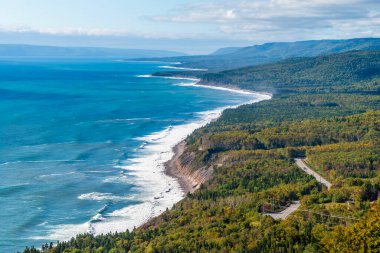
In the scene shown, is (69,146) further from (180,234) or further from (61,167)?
(180,234)

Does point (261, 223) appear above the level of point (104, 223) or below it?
above

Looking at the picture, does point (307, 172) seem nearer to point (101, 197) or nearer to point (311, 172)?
point (311, 172)

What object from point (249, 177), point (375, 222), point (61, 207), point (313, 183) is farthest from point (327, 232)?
point (61, 207)

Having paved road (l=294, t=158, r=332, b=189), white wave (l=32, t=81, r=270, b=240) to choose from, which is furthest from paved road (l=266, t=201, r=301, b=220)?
white wave (l=32, t=81, r=270, b=240)

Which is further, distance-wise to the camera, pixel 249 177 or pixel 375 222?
pixel 249 177

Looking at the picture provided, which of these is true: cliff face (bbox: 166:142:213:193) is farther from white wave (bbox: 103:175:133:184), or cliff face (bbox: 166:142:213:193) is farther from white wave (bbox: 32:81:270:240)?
white wave (bbox: 103:175:133:184)

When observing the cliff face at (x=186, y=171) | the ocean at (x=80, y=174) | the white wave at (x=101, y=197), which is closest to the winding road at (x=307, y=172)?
the cliff face at (x=186, y=171)
